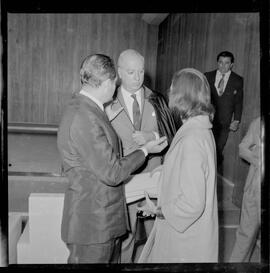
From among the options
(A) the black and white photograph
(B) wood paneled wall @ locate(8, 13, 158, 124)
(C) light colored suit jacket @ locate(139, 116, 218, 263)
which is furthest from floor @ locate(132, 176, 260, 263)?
(B) wood paneled wall @ locate(8, 13, 158, 124)

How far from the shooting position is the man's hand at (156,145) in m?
1.80

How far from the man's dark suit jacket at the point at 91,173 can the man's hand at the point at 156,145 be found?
0.39 ft

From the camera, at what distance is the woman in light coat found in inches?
60.0

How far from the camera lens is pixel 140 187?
1.82 meters

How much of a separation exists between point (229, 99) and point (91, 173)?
850 mm

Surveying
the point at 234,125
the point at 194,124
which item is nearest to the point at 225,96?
the point at 234,125

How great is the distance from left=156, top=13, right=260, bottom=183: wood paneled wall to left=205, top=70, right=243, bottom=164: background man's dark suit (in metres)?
0.04

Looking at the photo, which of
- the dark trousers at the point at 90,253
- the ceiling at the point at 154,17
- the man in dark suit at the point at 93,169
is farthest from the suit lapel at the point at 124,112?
the dark trousers at the point at 90,253

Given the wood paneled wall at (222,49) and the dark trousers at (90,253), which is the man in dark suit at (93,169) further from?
the wood paneled wall at (222,49)

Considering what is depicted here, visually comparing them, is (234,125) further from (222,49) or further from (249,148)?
(222,49)

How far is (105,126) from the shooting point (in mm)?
1607

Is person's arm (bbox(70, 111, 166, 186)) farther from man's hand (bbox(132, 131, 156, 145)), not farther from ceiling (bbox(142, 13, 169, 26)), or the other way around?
ceiling (bbox(142, 13, 169, 26))

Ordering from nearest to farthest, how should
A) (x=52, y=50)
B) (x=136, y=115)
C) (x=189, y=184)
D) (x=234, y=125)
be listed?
(x=189, y=184)
(x=52, y=50)
(x=234, y=125)
(x=136, y=115)
